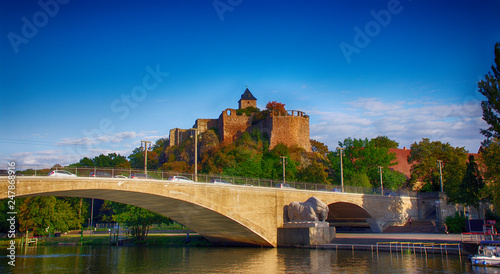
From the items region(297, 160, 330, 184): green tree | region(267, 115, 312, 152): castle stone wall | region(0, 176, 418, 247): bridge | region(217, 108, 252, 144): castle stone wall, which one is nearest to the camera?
region(0, 176, 418, 247): bridge

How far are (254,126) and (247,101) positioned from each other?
1196 cm

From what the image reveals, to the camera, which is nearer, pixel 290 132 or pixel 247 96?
pixel 290 132

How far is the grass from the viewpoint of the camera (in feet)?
155

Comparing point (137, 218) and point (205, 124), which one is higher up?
point (205, 124)

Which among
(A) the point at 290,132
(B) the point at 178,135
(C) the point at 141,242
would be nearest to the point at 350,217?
(C) the point at 141,242

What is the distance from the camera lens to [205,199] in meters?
35.6

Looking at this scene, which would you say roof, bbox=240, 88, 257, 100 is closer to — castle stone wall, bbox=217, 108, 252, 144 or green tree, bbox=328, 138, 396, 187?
castle stone wall, bbox=217, 108, 252, 144

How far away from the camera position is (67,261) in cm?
3177

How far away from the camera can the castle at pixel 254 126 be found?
8500 centimetres

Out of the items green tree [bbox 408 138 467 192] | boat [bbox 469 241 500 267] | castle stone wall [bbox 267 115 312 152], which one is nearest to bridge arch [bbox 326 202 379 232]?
green tree [bbox 408 138 467 192]

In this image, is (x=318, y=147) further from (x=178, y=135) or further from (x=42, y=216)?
(x=42, y=216)

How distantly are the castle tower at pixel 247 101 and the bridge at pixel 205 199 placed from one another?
54.1 m

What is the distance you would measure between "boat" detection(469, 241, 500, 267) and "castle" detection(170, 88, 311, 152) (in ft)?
195

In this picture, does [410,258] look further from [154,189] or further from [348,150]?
[348,150]
